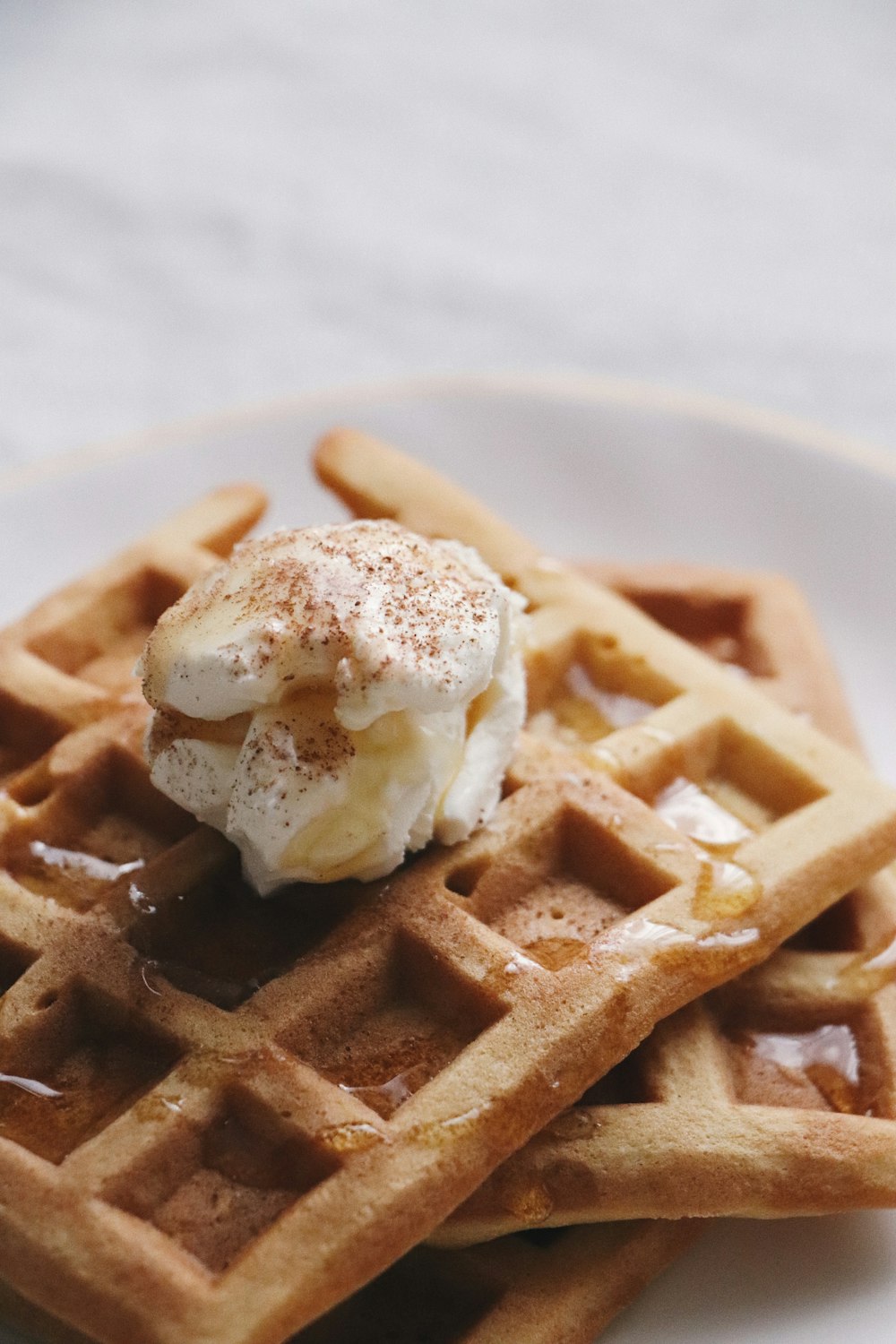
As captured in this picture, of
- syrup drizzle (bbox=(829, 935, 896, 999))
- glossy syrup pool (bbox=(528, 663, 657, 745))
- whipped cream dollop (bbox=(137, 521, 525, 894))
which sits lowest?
syrup drizzle (bbox=(829, 935, 896, 999))

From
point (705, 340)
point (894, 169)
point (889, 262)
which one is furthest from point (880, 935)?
point (894, 169)

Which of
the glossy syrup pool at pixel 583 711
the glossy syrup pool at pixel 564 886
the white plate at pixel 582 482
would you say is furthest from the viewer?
the white plate at pixel 582 482

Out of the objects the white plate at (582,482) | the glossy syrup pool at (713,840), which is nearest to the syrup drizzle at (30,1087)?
the glossy syrup pool at (713,840)

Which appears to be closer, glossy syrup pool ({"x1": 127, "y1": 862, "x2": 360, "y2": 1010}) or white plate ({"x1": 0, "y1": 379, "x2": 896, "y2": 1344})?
glossy syrup pool ({"x1": 127, "y1": 862, "x2": 360, "y2": 1010})

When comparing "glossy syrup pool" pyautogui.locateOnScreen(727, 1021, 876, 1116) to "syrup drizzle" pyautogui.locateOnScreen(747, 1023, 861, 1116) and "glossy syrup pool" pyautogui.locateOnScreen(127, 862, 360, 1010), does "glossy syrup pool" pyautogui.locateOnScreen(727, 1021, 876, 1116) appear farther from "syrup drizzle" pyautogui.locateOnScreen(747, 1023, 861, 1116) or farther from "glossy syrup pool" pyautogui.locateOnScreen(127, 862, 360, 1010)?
"glossy syrup pool" pyautogui.locateOnScreen(127, 862, 360, 1010)

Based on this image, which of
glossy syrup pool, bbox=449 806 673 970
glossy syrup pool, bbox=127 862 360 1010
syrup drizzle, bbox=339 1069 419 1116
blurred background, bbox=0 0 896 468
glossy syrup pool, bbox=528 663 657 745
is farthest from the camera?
blurred background, bbox=0 0 896 468

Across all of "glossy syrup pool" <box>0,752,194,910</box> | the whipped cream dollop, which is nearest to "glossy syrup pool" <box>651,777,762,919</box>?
the whipped cream dollop

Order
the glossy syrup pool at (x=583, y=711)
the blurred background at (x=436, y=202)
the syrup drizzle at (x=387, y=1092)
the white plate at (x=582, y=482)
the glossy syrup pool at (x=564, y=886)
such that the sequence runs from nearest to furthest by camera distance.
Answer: the syrup drizzle at (x=387, y=1092)
the glossy syrup pool at (x=564, y=886)
the glossy syrup pool at (x=583, y=711)
the white plate at (x=582, y=482)
the blurred background at (x=436, y=202)

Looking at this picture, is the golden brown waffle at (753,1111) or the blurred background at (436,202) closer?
the golden brown waffle at (753,1111)

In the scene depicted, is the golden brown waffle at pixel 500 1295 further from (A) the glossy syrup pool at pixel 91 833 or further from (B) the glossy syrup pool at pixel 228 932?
(A) the glossy syrup pool at pixel 91 833
